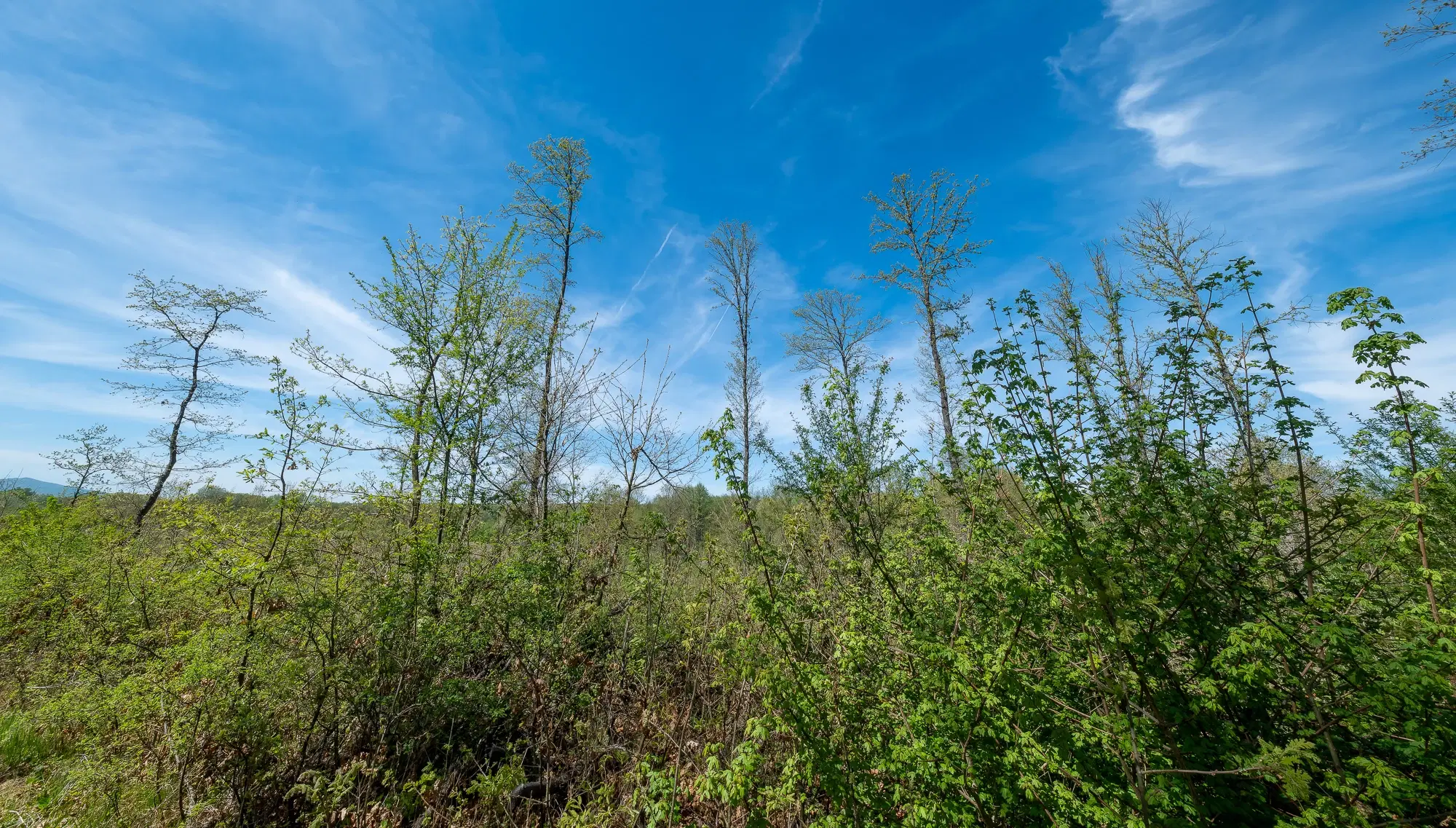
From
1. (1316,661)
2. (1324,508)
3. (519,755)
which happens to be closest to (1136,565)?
(1316,661)

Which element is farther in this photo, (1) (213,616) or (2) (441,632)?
(2) (441,632)

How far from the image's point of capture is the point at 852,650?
254 cm

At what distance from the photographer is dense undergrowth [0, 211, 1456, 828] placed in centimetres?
194

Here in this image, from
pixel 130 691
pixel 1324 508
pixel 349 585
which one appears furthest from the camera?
Answer: pixel 349 585

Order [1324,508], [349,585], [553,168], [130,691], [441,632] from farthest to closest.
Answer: [553,168]
[441,632]
[349,585]
[130,691]
[1324,508]

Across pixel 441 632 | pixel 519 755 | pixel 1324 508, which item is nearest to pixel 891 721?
pixel 1324 508

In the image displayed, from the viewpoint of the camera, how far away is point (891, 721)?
248cm

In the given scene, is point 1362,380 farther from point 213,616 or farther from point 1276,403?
point 213,616

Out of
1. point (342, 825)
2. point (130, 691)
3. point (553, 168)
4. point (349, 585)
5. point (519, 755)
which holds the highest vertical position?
point (553, 168)

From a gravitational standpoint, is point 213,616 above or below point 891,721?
above

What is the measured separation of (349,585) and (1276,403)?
623 cm

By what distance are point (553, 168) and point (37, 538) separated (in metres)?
11.2

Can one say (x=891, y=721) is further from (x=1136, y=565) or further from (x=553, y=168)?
(x=553, y=168)

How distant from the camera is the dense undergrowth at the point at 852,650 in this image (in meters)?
1.94
